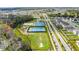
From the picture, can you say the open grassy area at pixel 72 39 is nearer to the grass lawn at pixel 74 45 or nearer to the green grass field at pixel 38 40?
the grass lawn at pixel 74 45

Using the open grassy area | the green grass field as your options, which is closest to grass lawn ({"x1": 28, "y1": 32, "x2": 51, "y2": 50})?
the green grass field

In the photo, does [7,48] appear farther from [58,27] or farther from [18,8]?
[58,27]

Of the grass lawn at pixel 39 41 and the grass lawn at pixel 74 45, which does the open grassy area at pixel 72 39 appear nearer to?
the grass lawn at pixel 74 45

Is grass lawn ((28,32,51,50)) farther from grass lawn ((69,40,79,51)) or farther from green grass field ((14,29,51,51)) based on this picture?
grass lawn ((69,40,79,51))

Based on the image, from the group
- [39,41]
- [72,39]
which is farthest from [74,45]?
[39,41]

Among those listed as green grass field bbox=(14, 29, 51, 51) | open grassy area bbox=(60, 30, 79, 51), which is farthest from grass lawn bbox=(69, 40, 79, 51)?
green grass field bbox=(14, 29, 51, 51)

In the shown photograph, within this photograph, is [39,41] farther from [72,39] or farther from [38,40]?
[72,39]

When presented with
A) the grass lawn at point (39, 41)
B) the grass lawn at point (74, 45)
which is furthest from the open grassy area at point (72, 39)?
the grass lawn at point (39, 41)
